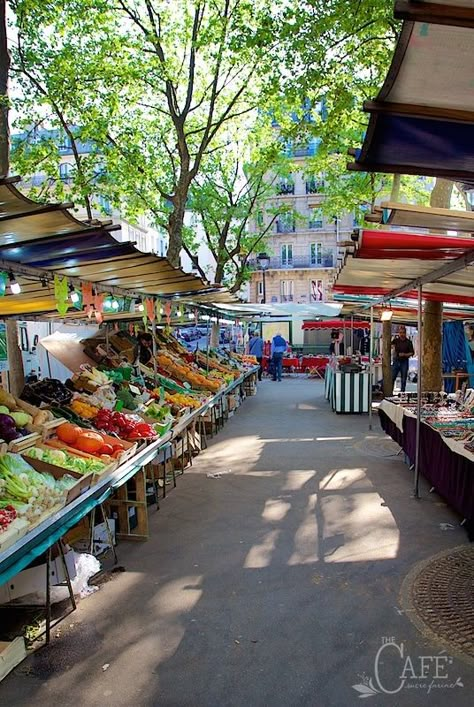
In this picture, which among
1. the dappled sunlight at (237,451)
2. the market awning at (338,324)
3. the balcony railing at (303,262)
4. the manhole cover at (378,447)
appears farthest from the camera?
the balcony railing at (303,262)

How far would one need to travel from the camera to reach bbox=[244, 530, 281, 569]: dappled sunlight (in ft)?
15.7

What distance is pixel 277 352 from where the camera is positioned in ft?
72.6

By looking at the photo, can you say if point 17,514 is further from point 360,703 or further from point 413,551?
point 413,551

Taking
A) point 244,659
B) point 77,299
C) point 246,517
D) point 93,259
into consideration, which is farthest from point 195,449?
point 244,659

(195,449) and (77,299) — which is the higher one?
(77,299)

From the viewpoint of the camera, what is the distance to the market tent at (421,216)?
3133mm

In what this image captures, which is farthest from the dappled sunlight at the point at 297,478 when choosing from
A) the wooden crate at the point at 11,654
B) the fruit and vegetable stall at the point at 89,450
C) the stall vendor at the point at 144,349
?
the wooden crate at the point at 11,654

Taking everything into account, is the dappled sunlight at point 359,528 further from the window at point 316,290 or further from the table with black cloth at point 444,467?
the window at point 316,290

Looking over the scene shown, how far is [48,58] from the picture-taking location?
36.7 ft

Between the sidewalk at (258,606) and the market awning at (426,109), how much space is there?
290 cm

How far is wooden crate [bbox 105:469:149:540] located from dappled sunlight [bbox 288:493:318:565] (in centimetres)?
157

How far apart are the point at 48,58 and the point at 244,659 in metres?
12.0

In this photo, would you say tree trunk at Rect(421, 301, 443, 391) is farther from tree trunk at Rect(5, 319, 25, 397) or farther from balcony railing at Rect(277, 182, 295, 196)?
balcony railing at Rect(277, 182, 295, 196)

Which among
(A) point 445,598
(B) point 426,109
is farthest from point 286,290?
(B) point 426,109
